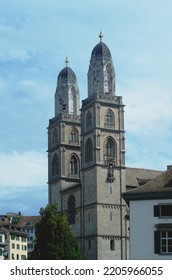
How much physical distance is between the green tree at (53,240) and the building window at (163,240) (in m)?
23.8

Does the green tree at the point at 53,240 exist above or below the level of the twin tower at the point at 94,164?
below

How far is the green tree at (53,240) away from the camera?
2495 inches

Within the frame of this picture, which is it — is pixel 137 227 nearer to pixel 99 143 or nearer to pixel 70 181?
pixel 99 143

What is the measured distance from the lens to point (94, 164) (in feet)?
366

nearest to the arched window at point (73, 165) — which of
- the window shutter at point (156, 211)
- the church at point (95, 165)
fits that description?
the church at point (95, 165)

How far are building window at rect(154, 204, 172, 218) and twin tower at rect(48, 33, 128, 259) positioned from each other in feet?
218

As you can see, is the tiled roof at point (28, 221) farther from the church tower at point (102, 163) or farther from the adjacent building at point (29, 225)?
the church tower at point (102, 163)

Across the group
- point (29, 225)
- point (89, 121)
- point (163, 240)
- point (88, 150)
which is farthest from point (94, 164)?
point (163, 240)

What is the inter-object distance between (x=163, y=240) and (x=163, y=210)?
7.01 feet

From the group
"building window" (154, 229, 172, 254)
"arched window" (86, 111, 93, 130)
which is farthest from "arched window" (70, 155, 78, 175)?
"building window" (154, 229, 172, 254)

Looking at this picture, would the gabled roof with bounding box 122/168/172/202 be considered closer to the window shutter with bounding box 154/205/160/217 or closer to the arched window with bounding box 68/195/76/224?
the window shutter with bounding box 154/205/160/217

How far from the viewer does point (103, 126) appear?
115500mm

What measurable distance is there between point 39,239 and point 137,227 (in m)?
24.7
